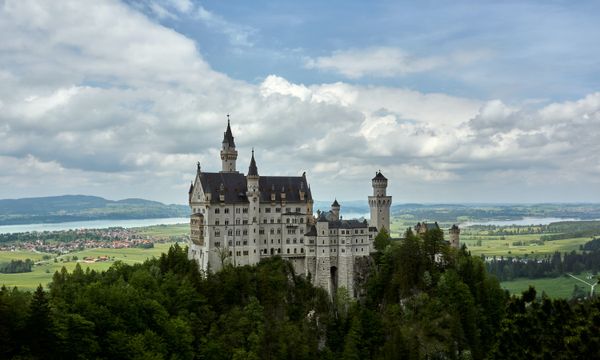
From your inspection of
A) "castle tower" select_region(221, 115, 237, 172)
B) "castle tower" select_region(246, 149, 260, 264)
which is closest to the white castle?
"castle tower" select_region(246, 149, 260, 264)

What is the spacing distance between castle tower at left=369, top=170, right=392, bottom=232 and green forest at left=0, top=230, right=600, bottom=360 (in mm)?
8316

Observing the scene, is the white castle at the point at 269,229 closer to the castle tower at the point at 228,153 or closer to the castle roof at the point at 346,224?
the castle roof at the point at 346,224

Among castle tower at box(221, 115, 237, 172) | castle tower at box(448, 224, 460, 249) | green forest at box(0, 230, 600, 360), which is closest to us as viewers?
green forest at box(0, 230, 600, 360)

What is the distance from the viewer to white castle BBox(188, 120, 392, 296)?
101m

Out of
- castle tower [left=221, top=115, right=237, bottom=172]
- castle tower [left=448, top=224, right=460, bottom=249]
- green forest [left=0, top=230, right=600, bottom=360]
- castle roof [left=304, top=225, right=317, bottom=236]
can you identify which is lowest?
green forest [left=0, top=230, right=600, bottom=360]

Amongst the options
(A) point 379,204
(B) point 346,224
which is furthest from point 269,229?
(A) point 379,204

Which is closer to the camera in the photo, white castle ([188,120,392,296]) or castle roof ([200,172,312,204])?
white castle ([188,120,392,296])

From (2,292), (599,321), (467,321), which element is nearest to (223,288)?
(2,292)

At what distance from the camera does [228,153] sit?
365ft

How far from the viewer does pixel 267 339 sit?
9112 centimetres

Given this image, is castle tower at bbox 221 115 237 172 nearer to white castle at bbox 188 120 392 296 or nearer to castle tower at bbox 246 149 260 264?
white castle at bbox 188 120 392 296

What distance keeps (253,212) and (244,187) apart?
4982 millimetres

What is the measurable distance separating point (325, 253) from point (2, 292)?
52.5 metres

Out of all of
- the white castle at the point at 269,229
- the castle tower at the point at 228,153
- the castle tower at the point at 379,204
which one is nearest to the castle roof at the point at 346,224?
the white castle at the point at 269,229
